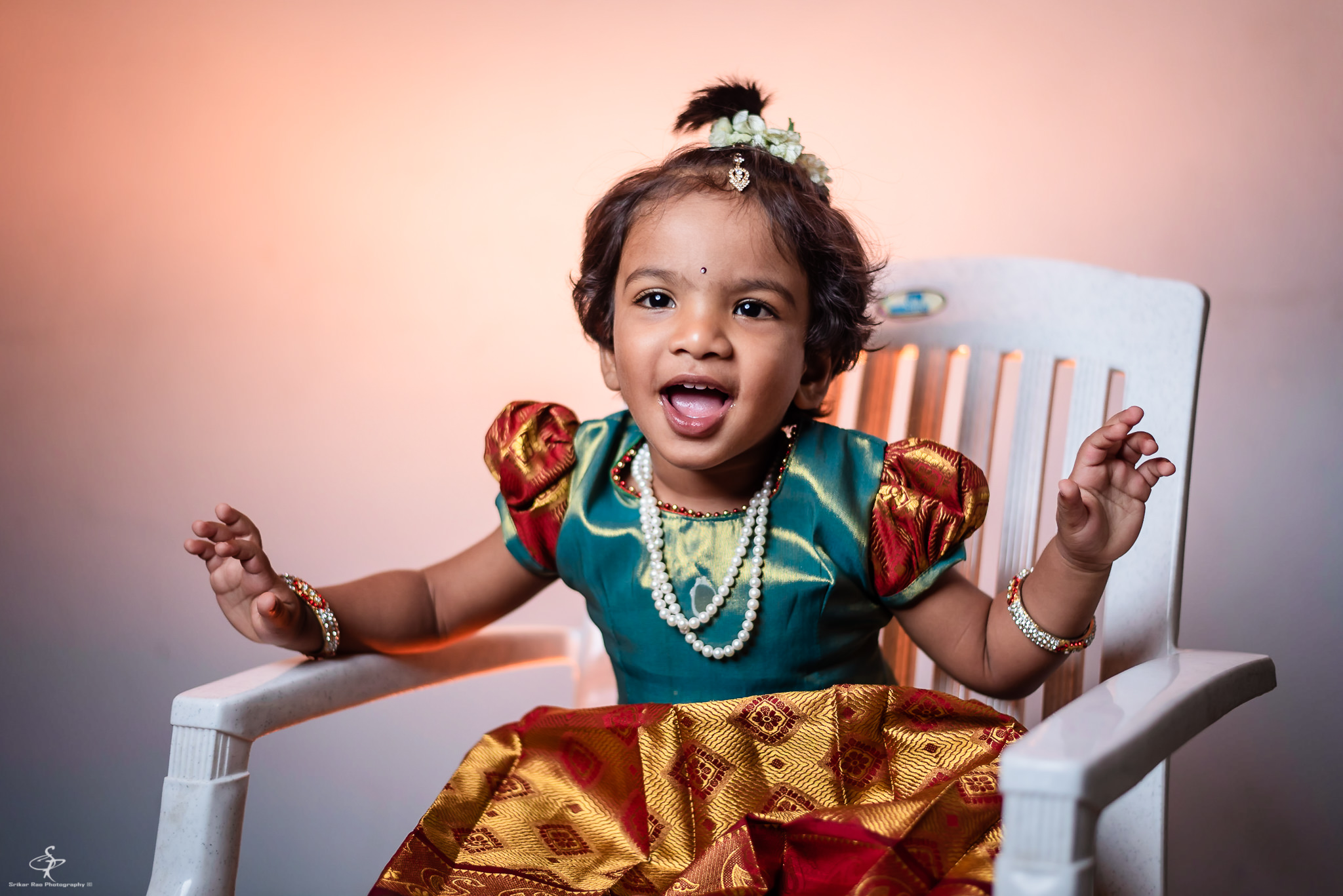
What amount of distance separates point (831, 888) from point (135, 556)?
1.02m

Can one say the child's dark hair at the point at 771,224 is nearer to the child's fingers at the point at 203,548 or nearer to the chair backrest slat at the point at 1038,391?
the chair backrest slat at the point at 1038,391

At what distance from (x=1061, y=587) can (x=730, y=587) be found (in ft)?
0.79

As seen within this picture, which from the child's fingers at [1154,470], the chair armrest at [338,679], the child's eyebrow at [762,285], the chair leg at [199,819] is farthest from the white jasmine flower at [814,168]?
the chair leg at [199,819]

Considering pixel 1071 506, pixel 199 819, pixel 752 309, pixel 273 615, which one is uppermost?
pixel 752 309

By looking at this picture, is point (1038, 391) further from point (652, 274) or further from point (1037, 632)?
point (652, 274)

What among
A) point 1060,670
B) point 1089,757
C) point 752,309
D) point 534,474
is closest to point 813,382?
point 752,309

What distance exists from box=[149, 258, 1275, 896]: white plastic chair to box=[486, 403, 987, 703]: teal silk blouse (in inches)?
4.9

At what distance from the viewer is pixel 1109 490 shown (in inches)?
26.7

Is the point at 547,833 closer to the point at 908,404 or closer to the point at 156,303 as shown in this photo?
the point at 908,404

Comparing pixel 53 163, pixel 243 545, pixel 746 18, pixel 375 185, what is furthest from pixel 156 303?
pixel 746 18

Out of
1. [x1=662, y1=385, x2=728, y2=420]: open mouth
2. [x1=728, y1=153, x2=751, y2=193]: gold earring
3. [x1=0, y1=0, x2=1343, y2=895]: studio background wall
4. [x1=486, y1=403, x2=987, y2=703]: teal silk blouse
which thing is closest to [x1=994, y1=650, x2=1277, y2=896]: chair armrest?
[x1=486, y1=403, x2=987, y2=703]: teal silk blouse

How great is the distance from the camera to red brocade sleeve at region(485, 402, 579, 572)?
91 centimetres

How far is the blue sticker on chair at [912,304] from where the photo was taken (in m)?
1.03

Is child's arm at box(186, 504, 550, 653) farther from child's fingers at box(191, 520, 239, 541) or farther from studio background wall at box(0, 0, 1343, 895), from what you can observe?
studio background wall at box(0, 0, 1343, 895)
